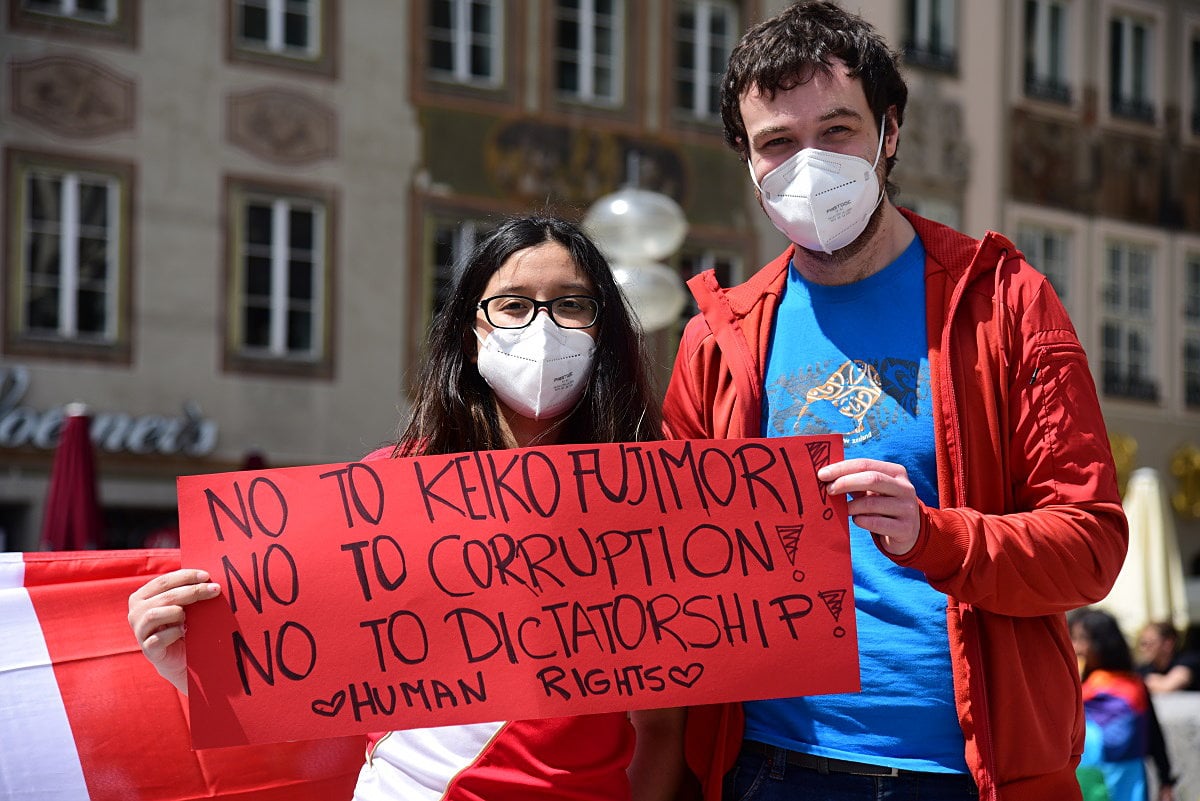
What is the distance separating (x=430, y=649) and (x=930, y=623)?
86 cm

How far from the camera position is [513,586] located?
2.83 metres

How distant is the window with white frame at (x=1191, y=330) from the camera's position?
22.7m

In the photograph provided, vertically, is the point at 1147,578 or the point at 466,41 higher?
the point at 466,41

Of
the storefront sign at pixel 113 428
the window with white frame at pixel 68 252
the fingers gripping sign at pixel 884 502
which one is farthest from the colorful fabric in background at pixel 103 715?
the window with white frame at pixel 68 252

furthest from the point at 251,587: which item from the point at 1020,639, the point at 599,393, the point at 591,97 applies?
the point at 591,97

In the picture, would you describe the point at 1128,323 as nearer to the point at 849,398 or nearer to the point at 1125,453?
the point at 1125,453

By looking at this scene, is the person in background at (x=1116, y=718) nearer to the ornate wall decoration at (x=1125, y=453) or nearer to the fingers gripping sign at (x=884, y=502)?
the fingers gripping sign at (x=884, y=502)

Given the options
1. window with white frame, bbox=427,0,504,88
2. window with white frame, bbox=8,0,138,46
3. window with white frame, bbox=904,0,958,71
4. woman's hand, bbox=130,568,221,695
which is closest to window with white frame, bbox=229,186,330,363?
window with white frame, bbox=8,0,138,46

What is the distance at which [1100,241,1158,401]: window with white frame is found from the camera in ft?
72.2

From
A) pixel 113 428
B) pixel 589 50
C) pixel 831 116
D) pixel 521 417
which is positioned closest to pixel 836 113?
pixel 831 116

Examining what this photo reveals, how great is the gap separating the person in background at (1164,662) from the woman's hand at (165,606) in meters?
8.61

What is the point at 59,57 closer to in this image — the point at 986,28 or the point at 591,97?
the point at 591,97

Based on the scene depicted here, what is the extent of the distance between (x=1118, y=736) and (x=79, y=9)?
12.0 meters

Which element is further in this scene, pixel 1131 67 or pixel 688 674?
pixel 1131 67
